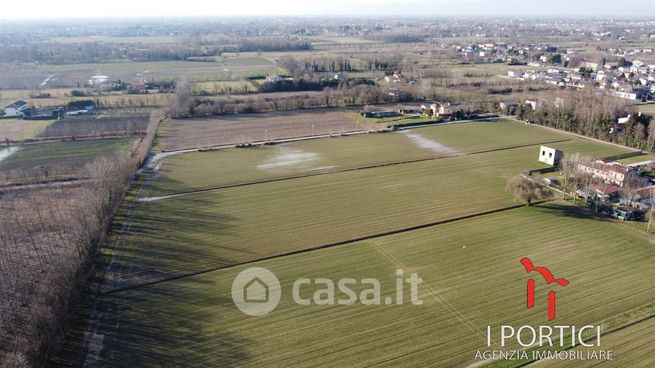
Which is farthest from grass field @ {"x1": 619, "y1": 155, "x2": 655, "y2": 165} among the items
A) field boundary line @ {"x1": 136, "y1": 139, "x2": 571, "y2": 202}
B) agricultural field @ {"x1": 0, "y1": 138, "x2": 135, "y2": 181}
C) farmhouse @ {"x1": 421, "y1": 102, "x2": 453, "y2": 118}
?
agricultural field @ {"x1": 0, "y1": 138, "x2": 135, "y2": 181}

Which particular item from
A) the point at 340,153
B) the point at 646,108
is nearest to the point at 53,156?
the point at 340,153

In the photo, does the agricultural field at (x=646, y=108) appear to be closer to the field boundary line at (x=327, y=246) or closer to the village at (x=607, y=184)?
the village at (x=607, y=184)

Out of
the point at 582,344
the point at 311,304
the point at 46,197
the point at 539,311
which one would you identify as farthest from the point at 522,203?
the point at 46,197

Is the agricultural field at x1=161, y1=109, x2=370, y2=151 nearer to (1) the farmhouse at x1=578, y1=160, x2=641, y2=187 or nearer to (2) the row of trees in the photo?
(2) the row of trees

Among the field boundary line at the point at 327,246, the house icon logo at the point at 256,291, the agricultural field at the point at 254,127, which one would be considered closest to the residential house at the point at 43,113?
the agricultural field at the point at 254,127

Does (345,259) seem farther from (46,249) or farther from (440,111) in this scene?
(440,111)

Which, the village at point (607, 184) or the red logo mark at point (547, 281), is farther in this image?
the village at point (607, 184)

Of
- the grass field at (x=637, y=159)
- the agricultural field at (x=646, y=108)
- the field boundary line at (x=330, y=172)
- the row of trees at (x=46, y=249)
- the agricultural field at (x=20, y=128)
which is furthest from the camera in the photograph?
the agricultural field at (x=646, y=108)
